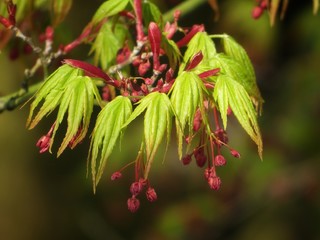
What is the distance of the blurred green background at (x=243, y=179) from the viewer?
4434 mm

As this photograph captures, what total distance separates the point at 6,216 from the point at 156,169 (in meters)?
1.33

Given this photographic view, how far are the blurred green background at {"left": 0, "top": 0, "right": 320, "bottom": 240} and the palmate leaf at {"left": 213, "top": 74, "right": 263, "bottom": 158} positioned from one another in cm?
285

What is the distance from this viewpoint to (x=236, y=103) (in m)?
1.48

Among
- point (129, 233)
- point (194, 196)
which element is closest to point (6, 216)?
point (129, 233)

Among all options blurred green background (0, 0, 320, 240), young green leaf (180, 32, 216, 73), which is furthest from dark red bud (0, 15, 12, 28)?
blurred green background (0, 0, 320, 240)

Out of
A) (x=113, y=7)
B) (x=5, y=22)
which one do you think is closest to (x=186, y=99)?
(x=113, y=7)

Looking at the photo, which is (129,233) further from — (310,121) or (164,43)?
(164,43)

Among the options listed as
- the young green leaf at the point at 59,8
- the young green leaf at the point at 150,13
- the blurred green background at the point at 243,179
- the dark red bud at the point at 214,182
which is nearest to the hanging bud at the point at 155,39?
the young green leaf at the point at 150,13

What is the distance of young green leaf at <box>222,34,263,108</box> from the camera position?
1.69 m

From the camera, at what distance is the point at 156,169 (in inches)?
199

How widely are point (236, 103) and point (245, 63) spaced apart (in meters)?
0.33

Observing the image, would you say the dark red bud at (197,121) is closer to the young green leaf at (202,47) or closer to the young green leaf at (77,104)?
the young green leaf at (202,47)

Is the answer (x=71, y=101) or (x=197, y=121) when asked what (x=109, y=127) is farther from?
(x=197, y=121)

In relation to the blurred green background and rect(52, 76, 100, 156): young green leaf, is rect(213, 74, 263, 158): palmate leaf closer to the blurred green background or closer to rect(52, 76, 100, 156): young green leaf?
rect(52, 76, 100, 156): young green leaf
